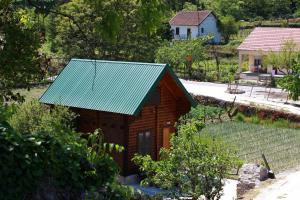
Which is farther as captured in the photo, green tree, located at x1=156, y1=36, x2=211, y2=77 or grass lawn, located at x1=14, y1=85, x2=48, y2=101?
green tree, located at x1=156, y1=36, x2=211, y2=77

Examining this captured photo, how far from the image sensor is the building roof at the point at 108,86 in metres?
19.9

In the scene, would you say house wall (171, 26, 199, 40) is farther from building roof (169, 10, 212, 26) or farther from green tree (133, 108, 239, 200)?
green tree (133, 108, 239, 200)

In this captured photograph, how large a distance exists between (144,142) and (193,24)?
1946 inches

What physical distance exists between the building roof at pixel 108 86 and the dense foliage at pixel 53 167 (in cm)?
1221

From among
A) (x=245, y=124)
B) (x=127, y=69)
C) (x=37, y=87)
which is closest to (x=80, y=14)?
(x=37, y=87)

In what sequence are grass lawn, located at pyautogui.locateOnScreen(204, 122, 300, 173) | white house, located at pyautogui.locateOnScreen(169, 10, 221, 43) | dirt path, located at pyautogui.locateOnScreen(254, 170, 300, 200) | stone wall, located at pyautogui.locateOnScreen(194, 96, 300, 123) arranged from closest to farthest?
dirt path, located at pyautogui.locateOnScreen(254, 170, 300, 200), grass lawn, located at pyautogui.locateOnScreen(204, 122, 300, 173), stone wall, located at pyautogui.locateOnScreen(194, 96, 300, 123), white house, located at pyautogui.locateOnScreen(169, 10, 221, 43)

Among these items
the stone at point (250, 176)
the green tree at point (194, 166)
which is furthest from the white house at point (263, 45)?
the green tree at point (194, 166)

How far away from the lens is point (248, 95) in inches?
1571

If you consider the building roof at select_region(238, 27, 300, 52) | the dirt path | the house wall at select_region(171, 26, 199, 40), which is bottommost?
the dirt path

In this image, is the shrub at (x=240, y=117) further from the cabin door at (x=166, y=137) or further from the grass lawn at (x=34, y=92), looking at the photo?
the cabin door at (x=166, y=137)

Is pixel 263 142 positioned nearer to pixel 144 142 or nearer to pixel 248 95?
pixel 144 142

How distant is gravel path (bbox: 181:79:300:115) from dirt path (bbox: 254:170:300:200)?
13747 millimetres

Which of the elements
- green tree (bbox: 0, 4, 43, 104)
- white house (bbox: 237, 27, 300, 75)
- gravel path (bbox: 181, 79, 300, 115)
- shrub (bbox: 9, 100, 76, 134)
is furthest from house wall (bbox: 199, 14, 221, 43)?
green tree (bbox: 0, 4, 43, 104)

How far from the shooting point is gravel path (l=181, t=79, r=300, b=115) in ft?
117
